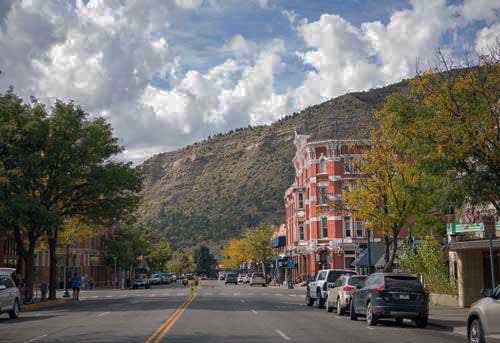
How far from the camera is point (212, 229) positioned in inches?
5792

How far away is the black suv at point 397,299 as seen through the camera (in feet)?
69.4

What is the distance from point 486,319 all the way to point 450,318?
1035cm

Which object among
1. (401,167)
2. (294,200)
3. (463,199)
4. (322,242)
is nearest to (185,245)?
(294,200)

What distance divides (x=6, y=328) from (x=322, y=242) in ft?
160

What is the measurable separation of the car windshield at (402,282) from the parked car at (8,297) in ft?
49.2

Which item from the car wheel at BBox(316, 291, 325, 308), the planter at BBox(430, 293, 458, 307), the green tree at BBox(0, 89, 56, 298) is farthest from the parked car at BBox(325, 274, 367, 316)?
the green tree at BBox(0, 89, 56, 298)

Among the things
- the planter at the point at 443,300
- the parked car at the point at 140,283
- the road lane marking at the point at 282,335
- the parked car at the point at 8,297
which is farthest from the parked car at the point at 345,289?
the parked car at the point at 140,283

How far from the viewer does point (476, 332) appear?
14703mm

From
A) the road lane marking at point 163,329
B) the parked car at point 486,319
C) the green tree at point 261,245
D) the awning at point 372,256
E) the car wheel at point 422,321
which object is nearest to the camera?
the parked car at point 486,319

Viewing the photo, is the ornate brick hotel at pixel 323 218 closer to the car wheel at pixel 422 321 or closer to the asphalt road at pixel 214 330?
the asphalt road at pixel 214 330

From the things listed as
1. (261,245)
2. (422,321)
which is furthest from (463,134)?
(261,245)

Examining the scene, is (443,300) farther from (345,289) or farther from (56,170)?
(56,170)

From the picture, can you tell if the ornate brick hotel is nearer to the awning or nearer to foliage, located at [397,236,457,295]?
the awning

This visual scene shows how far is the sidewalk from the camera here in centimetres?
2027
